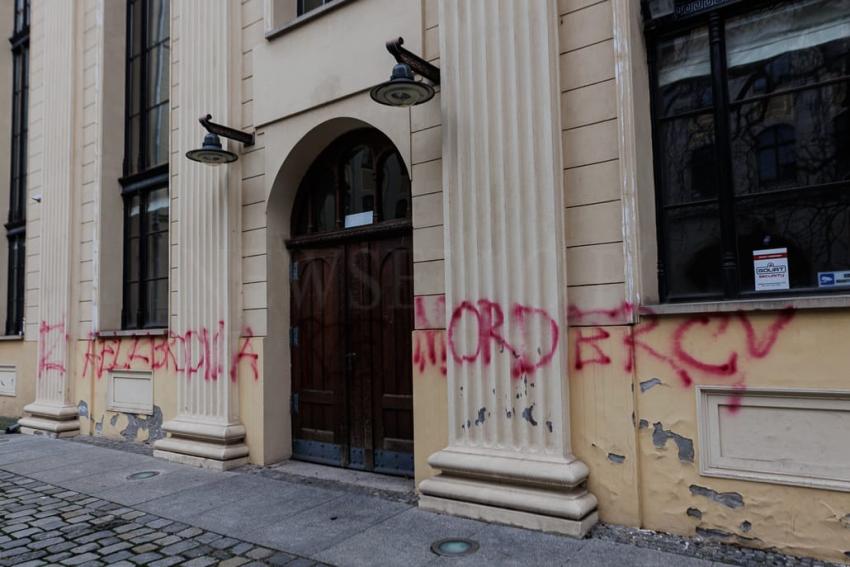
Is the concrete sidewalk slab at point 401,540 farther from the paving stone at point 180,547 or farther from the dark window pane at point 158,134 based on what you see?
the dark window pane at point 158,134

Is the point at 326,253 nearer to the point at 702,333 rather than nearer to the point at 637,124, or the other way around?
the point at 637,124

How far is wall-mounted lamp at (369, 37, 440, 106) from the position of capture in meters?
4.73

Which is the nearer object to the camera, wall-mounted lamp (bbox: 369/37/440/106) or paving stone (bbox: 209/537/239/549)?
paving stone (bbox: 209/537/239/549)

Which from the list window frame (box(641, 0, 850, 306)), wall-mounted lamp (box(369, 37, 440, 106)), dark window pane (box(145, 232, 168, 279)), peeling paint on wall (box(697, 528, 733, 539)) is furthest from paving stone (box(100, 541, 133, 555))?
dark window pane (box(145, 232, 168, 279))

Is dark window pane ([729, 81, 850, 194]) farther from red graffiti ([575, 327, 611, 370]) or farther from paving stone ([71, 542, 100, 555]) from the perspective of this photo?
paving stone ([71, 542, 100, 555])

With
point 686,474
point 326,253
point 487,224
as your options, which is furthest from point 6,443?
point 686,474

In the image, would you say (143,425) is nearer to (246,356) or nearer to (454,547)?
(246,356)

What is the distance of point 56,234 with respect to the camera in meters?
9.68

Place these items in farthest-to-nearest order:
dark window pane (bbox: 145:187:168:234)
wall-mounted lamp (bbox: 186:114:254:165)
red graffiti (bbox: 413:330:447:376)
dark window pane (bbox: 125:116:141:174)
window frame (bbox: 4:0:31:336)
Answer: window frame (bbox: 4:0:31:336) → dark window pane (bbox: 125:116:141:174) → dark window pane (bbox: 145:187:168:234) → wall-mounted lamp (bbox: 186:114:254:165) → red graffiti (bbox: 413:330:447:376)

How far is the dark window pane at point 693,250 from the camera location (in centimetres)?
453

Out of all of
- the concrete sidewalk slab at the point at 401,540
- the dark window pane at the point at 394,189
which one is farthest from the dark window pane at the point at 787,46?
the concrete sidewalk slab at the point at 401,540

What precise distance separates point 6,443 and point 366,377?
6.15 meters

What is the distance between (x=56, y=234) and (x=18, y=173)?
137 inches

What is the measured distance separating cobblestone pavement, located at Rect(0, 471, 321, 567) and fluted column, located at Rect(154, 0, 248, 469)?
145cm
